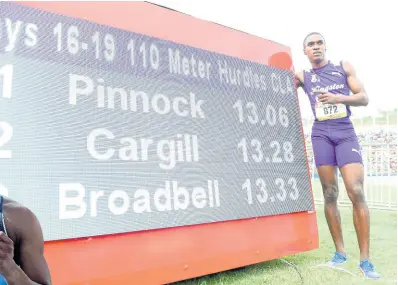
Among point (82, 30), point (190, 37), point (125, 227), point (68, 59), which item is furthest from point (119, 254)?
point (190, 37)

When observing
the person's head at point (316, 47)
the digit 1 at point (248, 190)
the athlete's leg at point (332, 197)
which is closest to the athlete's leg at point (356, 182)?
the athlete's leg at point (332, 197)

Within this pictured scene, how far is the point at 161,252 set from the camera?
1973mm

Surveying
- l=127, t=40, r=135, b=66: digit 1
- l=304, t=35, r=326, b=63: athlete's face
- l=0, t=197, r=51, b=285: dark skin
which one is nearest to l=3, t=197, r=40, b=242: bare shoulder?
l=0, t=197, r=51, b=285: dark skin

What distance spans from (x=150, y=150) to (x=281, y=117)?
1138 mm

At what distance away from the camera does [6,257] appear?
864 millimetres

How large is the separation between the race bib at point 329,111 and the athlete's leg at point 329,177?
0.14 m

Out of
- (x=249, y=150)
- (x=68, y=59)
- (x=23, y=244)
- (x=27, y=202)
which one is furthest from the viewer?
(x=249, y=150)

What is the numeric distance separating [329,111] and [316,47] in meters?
0.55

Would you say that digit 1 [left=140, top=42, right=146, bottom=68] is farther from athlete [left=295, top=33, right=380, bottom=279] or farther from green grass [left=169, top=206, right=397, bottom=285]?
athlete [left=295, top=33, right=380, bottom=279]

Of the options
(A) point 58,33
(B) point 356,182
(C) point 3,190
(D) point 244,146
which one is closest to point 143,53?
(A) point 58,33

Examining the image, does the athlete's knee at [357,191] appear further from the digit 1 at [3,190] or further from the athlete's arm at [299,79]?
the digit 1 at [3,190]

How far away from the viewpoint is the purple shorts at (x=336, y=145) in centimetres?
279

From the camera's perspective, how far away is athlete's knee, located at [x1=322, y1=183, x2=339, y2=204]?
2.90 m

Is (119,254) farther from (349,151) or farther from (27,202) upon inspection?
(349,151)
